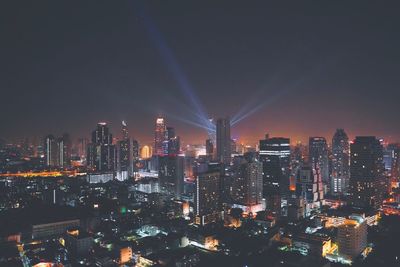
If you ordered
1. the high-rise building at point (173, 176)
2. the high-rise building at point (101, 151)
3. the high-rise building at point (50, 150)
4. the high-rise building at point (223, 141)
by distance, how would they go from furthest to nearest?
the high-rise building at point (50, 150), the high-rise building at point (223, 141), the high-rise building at point (101, 151), the high-rise building at point (173, 176)

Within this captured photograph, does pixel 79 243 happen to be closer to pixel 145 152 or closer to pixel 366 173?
pixel 366 173

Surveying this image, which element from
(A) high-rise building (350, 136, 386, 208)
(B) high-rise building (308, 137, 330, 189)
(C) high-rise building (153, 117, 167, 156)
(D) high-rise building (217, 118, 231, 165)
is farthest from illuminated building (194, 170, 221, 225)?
(C) high-rise building (153, 117, 167, 156)

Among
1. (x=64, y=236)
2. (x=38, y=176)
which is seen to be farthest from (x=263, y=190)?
(x=38, y=176)

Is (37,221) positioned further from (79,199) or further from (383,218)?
(383,218)

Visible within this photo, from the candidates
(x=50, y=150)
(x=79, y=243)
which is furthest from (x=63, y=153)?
(x=79, y=243)

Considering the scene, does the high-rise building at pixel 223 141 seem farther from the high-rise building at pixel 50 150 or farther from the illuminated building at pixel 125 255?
the illuminated building at pixel 125 255

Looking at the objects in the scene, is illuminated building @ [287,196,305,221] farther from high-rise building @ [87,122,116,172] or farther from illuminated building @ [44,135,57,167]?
illuminated building @ [44,135,57,167]

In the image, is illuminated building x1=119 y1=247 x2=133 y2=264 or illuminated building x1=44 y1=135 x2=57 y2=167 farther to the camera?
illuminated building x1=44 y1=135 x2=57 y2=167

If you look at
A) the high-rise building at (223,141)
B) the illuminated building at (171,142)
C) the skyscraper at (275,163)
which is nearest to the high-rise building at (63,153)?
the illuminated building at (171,142)
